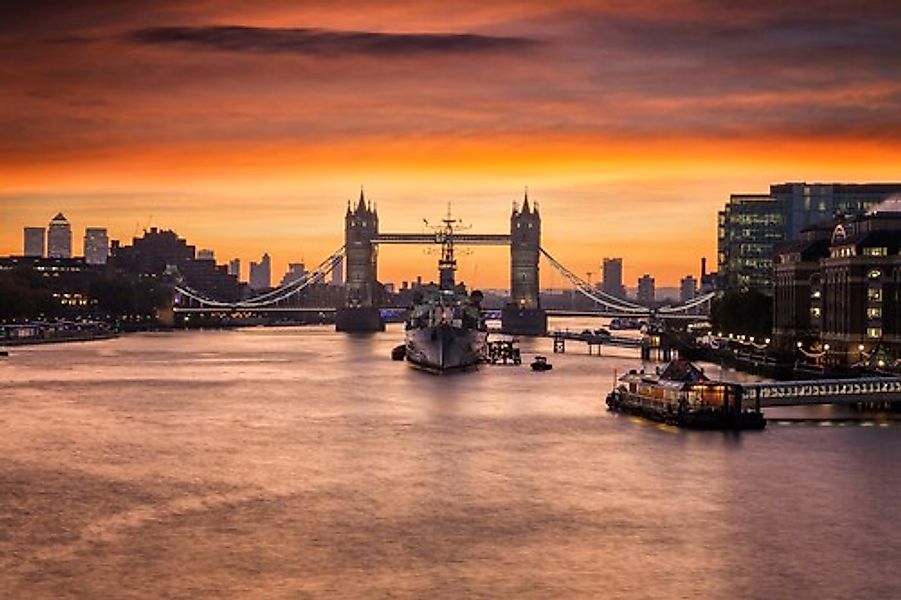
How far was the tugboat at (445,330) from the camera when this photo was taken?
10944cm

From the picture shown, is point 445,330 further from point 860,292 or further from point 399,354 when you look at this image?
point 860,292

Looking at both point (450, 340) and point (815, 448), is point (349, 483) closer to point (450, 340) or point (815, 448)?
point (815, 448)

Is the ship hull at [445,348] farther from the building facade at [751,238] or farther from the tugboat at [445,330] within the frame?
the building facade at [751,238]

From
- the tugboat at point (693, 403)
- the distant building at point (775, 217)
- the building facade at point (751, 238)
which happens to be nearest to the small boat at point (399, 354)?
the building facade at point (751, 238)

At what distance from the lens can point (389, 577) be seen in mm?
32125

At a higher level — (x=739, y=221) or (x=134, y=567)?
(x=739, y=221)

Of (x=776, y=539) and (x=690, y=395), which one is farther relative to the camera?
(x=690, y=395)

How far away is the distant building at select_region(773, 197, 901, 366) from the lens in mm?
90062

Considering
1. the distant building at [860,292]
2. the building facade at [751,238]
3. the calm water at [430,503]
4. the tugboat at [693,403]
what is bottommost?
the calm water at [430,503]

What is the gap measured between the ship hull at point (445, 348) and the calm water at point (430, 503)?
3339 centimetres

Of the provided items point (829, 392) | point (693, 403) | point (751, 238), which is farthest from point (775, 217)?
point (693, 403)

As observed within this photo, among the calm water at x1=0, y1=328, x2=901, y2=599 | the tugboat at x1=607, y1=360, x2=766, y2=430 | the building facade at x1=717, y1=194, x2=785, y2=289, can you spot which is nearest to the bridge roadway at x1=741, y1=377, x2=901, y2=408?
the tugboat at x1=607, y1=360, x2=766, y2=430

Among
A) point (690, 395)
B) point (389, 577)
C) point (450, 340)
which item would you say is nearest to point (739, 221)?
point (450, 340)

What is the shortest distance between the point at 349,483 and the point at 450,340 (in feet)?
214
